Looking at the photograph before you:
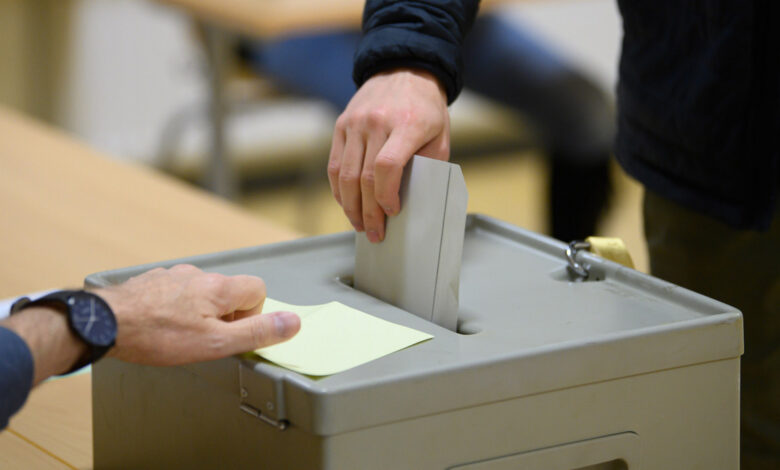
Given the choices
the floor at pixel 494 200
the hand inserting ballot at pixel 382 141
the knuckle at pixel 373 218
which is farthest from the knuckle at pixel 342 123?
the floor at pixel 494 200

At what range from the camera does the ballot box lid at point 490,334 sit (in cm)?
71

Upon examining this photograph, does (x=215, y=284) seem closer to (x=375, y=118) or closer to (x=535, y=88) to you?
(x=375, y=118)

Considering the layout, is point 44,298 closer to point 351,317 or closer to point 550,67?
point 351,317

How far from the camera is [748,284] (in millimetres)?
1246

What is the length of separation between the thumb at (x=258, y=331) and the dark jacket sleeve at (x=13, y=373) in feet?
0.44

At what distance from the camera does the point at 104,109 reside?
4023 millimetres

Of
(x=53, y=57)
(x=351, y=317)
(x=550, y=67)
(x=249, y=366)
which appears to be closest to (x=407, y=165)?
(x=351, y=317)

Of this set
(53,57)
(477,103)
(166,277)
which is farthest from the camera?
(477,103)

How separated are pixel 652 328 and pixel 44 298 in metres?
0.43

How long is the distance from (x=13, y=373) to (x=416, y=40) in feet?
1.72

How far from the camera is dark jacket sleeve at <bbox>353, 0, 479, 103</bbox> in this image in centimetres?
105

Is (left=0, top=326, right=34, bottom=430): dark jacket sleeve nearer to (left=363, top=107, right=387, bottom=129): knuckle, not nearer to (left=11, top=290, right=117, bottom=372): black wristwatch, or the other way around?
(left=11, top=290, right=117, bottom=372): black wristwatch

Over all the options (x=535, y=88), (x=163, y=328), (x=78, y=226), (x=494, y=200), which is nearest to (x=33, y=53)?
(x=494, y=200)

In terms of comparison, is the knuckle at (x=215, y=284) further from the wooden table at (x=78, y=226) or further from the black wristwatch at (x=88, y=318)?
the wooden table at (x=78, y=226)
